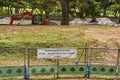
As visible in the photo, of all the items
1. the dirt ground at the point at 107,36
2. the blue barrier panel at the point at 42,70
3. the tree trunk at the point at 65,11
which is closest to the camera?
the blue barrier panel at the point at 42,70

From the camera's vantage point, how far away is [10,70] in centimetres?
1712

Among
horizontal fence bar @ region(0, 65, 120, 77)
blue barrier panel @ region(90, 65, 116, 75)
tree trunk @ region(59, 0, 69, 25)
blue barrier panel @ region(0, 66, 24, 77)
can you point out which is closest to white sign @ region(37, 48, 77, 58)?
horizontal fence bar @ region(0, 65, 120, 77)

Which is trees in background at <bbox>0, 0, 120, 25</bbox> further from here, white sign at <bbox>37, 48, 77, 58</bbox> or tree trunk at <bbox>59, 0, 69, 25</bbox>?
white sign at <bbox>37, 48, 77, 58</bbox>

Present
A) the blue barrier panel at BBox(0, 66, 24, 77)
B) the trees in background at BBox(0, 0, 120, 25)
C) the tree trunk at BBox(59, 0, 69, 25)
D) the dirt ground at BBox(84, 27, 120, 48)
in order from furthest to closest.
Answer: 1. the trees in background at BBox(0, 0, 120, 25)
2. the tree trunk at BBox(59, 0, 69, 25)
3. the dirt ground at BBox(84, 27, 120, 48)
4. the blue barrier panel at BBox(0, 66, 24, 77)

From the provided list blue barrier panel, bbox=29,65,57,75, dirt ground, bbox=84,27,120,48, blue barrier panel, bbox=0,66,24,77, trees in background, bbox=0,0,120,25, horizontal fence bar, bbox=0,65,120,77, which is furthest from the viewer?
trees in background, bbox=0,0,120,25

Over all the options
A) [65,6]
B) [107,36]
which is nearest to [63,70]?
[107,36]

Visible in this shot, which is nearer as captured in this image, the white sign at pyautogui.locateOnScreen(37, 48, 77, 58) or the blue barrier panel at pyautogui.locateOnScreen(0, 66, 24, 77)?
the blue barrier panel at pyautogui.locateOnScreen(0, 66, 24, 77)

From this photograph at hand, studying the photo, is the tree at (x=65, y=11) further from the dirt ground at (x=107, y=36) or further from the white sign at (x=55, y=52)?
the white sign at (x=55, y=52)

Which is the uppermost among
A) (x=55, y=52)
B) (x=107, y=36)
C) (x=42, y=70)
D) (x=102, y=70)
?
(x=55, y=52)

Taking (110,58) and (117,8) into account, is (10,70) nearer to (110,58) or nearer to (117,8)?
(110,58)

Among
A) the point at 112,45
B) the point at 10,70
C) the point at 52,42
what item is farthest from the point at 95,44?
the point at 10,70

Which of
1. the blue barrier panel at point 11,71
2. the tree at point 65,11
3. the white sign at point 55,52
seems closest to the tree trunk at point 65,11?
the tree at point 65,11

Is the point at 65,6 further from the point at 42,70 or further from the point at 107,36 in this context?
the point at 42,70

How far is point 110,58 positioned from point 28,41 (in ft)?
20.7
